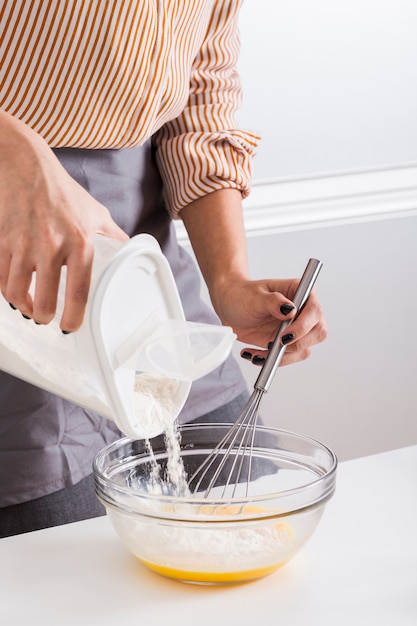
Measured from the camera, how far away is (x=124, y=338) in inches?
22.3

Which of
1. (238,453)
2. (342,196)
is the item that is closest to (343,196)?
(342,196)

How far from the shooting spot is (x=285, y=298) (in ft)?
2.76

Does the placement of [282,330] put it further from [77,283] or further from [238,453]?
[77,283]

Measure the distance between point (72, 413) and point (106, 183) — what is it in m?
0.24

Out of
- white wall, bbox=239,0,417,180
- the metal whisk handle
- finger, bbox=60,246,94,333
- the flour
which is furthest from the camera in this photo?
white wall, bbox=239,0,417,180

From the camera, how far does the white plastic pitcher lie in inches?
21.3

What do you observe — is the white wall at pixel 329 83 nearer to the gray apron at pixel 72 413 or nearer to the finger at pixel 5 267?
the gray apron at pixel 72 413

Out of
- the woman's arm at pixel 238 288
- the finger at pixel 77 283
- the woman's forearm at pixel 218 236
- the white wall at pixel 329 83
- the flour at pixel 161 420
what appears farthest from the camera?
the white wall at pixel 329 83

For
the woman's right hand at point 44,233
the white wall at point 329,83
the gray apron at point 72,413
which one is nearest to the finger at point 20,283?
the woman's right hand at point 44,233

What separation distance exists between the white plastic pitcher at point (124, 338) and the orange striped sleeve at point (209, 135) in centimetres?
43

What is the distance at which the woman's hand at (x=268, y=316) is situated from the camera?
33.3 inches

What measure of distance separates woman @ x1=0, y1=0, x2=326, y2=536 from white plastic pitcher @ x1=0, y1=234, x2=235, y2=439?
0.05 ft

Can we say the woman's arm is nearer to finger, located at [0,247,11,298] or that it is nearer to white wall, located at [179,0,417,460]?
finger, located at [0,247,11,298]

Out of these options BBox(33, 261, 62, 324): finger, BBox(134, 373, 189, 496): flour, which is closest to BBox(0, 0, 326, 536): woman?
BBox(33, 261, 62, 324): finger
